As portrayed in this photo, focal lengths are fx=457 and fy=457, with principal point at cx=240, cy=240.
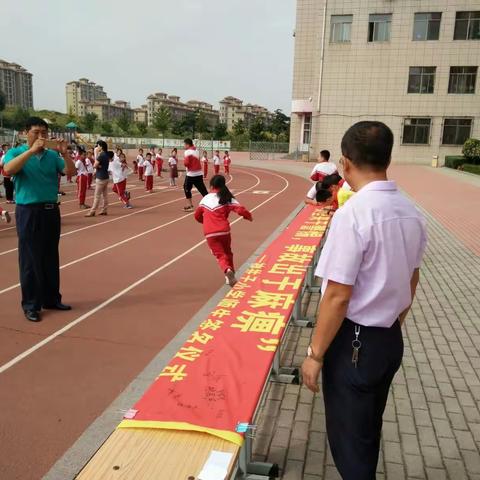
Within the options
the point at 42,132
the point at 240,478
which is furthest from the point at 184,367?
the point at 42,132

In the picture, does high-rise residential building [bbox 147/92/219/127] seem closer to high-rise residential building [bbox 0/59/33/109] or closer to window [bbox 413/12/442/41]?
high-rise residential building [bbox 0/59/33/109]

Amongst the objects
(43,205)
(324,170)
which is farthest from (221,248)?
(324,170)

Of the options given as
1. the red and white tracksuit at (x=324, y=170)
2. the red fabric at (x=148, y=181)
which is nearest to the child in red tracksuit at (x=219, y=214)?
the red and white tracksuit at (x=324, y=170)

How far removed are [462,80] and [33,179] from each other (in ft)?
116

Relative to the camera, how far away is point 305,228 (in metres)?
7.25

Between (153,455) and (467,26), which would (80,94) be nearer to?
(467,26)

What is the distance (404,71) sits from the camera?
1320 inches

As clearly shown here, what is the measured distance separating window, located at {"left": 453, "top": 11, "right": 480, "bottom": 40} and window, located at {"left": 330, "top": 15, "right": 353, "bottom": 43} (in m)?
7.36

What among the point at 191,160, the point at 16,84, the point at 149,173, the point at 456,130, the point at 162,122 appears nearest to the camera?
the point at 191,160

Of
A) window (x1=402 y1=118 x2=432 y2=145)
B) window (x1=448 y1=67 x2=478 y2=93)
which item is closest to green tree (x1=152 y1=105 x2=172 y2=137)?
window (x1=402 y1=118 x2=432 y2=145)

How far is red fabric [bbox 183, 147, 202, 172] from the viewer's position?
1235 centimetres

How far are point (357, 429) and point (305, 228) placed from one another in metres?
5.30

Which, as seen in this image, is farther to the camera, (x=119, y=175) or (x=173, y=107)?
(x=173, y=107)

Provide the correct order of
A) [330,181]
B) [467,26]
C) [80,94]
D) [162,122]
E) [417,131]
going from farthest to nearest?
[80,94] → [162,122] → [417,131] → [467,26] → [330,181]
